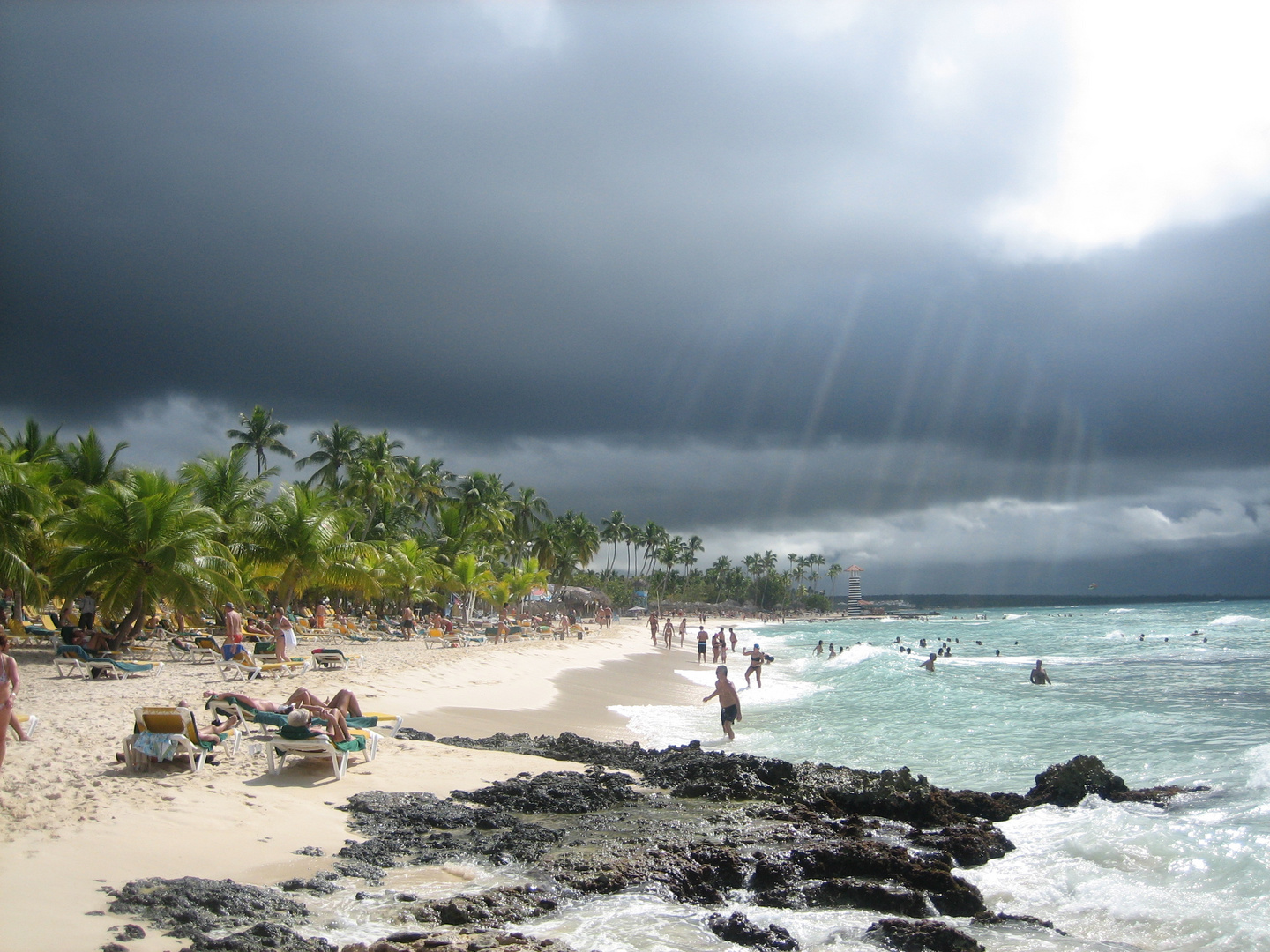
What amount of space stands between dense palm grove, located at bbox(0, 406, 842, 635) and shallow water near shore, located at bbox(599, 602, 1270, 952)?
442 inches

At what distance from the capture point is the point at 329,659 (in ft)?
58.1

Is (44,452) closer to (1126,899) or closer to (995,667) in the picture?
(1126,899)

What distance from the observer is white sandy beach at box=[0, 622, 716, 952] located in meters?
4.98

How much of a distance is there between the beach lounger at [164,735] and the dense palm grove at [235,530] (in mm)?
11018

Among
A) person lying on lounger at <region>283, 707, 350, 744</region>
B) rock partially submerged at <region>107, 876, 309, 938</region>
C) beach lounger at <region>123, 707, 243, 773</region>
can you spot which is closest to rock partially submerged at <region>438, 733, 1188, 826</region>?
person lying on lounger at <region>283, 707, 350, 744</region>

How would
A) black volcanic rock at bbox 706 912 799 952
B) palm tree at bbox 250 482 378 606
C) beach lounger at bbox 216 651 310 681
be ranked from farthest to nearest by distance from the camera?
palm tree at bbox 250 482 378 606 → beach lounger at bbox 216 651 310 681 → black volcanic rock at bbox 706 912 799 952

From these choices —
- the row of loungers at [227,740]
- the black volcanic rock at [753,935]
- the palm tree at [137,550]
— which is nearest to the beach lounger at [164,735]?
the row of loungers at [227,740]

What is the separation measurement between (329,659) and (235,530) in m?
10.2

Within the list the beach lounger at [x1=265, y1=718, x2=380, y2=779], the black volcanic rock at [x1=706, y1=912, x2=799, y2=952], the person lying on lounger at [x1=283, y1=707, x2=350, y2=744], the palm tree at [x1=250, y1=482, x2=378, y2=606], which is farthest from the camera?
the palm tree at [x1=250, y1=482, x2=378, y2=606]

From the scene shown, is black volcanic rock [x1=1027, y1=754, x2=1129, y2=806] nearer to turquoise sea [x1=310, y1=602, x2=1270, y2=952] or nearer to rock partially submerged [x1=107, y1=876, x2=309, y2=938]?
turquoise sea [x1=310, y1=602, x2=1270, y2=952]

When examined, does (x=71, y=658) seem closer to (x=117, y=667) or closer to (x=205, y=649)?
(x=117, y=667)

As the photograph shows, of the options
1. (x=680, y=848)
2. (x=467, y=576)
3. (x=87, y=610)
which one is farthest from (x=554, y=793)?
(x=467, y=576)

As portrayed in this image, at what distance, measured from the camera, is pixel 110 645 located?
1731 centimetres

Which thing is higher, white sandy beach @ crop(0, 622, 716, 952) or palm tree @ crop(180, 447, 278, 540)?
palm tree @ crop(180, 447, 278, 540)
